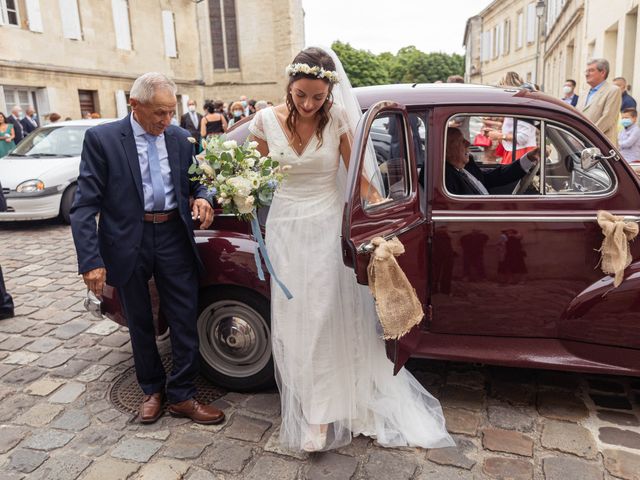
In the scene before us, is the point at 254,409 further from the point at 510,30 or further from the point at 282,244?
the point at 510,30

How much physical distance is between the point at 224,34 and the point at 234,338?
3341 cm

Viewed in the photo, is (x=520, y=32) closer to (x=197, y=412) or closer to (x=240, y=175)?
(x=240, y=175)

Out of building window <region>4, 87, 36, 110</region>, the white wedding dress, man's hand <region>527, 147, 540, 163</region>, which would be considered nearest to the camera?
the white wedding dress

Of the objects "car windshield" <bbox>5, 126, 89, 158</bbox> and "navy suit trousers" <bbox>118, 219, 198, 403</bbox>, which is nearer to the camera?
"navy suit trousers" <bbox>118, 219, 198, 403</bbox>

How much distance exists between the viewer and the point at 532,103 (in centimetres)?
321

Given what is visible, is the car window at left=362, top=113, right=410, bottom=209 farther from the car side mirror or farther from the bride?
the car side mirror

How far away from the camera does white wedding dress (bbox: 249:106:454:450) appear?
9.87 feet

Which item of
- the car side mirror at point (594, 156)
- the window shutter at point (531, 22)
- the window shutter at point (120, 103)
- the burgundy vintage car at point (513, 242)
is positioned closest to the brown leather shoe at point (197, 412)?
the burgundy vintage car at point (513, 242)

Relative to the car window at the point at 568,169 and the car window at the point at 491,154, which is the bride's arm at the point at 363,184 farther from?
the car window at the point at 568,169

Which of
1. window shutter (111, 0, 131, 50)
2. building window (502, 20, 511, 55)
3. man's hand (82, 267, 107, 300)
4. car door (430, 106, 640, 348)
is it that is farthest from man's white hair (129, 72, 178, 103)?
building window (502, 20, 511, 55)

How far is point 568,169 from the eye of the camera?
328 centimetres

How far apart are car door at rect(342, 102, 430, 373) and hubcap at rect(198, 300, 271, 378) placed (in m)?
1.02

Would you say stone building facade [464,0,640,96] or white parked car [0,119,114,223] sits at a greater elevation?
stone building facade [464,0,640,96]

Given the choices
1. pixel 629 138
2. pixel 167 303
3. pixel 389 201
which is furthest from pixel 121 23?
pixel 389 201
